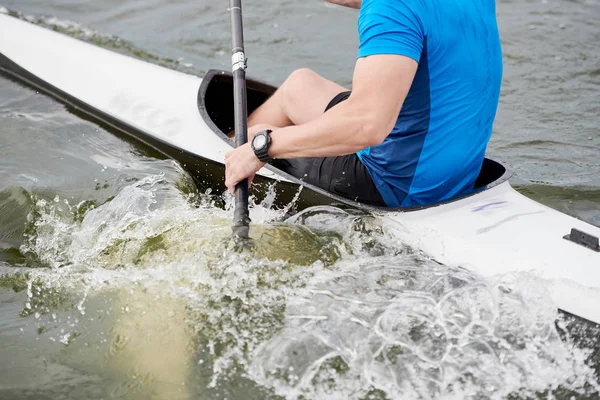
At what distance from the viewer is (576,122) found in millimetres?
4754

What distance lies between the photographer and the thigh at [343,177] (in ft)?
9.59

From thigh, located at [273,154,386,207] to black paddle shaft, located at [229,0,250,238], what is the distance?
0.34m

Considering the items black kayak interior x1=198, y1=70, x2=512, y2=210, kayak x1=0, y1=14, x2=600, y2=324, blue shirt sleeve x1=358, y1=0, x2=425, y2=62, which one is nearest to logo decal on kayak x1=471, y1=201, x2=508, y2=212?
kayak x1=0, y1=14, x2=600, y2=324

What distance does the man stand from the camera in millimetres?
2197

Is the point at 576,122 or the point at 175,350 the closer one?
the point at 175,350

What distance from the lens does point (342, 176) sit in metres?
2.99

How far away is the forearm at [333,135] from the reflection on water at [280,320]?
473 mm

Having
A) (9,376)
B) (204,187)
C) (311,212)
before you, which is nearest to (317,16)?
(204,187)

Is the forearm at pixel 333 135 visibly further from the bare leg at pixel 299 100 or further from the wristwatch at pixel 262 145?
the bare leg at pixel 299 100

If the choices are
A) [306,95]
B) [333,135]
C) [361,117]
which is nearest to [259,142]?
[333,135]

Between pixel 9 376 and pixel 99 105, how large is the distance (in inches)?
81.4

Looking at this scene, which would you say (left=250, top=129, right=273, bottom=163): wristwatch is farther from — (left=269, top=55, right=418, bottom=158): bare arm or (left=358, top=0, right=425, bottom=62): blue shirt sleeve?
(left=358, top=0, right=425, bottom=62): blue shirt sleeve

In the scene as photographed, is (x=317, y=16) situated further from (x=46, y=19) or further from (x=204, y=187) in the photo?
(x=204, y=187)

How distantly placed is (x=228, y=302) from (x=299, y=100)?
1331 millimetres
